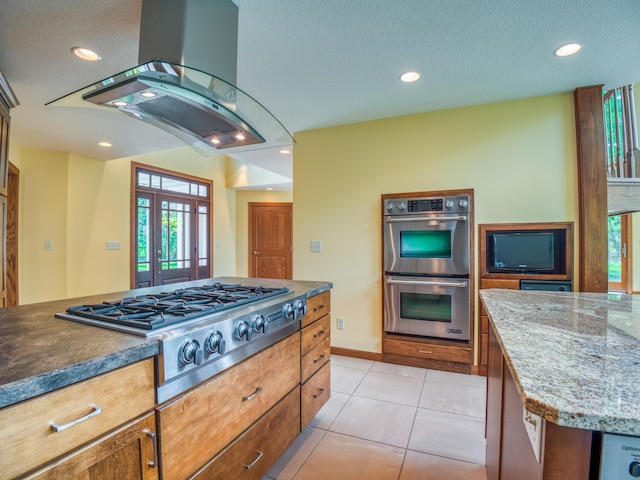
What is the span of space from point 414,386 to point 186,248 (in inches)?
181

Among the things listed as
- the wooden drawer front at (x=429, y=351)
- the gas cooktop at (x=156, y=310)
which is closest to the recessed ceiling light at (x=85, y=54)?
the gas cooktop at (x=156, y=310)

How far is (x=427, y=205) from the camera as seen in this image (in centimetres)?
293

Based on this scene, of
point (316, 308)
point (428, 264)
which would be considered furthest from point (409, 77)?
point (316, 308)

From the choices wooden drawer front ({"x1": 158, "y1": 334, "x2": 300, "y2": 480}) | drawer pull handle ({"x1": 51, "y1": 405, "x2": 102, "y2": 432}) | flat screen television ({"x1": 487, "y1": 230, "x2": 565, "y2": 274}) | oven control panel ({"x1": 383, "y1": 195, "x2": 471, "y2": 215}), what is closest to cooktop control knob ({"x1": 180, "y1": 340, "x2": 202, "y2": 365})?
wooden drawer front ({"x1": 158, "y1": 334, "x2": 300, "y2": 480})

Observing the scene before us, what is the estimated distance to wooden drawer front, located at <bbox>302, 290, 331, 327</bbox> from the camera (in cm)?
190

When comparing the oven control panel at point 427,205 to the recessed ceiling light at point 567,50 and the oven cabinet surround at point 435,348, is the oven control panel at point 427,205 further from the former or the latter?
the recessed ceiling light at point 567,50

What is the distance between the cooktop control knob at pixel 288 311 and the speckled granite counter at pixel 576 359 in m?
0.92

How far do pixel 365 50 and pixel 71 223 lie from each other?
433 centimetres

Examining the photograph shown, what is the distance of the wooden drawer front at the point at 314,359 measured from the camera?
1.85 metres

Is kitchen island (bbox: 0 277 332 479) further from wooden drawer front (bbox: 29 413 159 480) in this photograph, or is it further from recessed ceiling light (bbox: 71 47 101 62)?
recessed ceiling light (bbox: 71 47 101 62)

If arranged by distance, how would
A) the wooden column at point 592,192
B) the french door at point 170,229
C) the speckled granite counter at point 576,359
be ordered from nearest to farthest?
the speckled granite counter at point 576,359, the wooden column at point 592,192, the french door at point 170,229

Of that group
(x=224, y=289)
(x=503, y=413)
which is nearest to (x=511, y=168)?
(x=503, y=413)

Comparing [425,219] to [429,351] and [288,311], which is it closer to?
[429,351]

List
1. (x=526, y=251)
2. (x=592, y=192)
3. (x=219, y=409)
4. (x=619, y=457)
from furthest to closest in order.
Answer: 1. (x=526, y=251)
2. (x=592, y=192)
3. (x=219, y=409)
4. (x=619, y=457)
